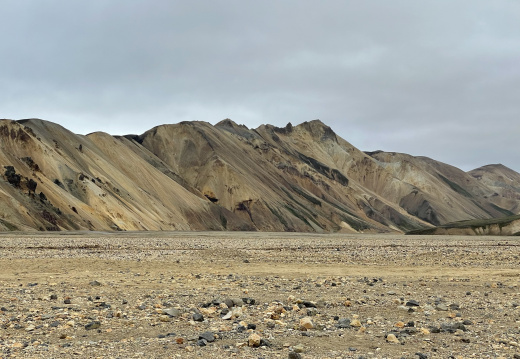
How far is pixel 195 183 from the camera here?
128 metres

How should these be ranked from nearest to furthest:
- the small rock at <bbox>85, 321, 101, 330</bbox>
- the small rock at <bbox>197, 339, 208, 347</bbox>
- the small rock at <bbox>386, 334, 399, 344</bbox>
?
the small rock at <bbox>197, 339, 208, 347</bbox>
the small rock at <bbox>386, 334, 399, 344</bbox>
the small rock at <bbox>85, 321, 101, 330</bbox>

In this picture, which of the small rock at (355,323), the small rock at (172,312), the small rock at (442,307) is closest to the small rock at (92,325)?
the small rock at (172,312)

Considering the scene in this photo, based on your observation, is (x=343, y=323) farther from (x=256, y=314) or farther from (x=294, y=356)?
(x=294, y=356)

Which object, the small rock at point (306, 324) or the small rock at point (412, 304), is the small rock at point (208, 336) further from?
the small rock at point (412, 304)

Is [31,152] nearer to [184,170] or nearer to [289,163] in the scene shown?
[184,170]

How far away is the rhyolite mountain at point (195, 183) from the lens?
236 feet

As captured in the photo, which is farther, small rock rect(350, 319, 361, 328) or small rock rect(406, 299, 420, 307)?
small rock rect(406, 299, 420, 307)

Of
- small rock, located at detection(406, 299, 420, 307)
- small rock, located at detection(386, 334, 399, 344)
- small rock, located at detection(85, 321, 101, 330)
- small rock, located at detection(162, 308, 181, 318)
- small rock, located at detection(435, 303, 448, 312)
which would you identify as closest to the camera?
small rock, located at detection(386, 334, 399, 344)

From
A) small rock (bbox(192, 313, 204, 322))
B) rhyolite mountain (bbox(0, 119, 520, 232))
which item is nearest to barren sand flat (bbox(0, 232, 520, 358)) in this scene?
small rock (bbox(192, 313, 204, 322))

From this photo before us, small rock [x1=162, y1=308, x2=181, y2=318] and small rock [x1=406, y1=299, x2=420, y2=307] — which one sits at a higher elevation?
small rock [x1=162, y1=308, x2=181, y2=318]

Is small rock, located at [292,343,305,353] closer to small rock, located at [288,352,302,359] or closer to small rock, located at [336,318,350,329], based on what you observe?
small rock, located at [288,352,302,359]

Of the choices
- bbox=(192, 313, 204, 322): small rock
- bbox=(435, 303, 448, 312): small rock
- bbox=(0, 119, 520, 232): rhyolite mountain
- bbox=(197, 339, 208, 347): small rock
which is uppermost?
bbox=(0, 119, 520, 232): rhyolite mountain

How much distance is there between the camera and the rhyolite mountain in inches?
2827

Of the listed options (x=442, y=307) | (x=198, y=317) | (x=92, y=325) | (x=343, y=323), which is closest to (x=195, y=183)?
(x=442, y=307)
